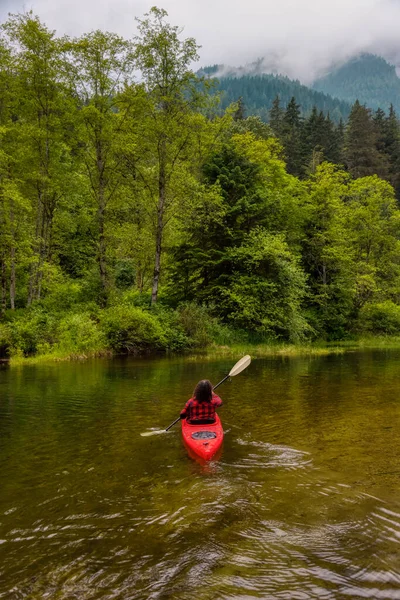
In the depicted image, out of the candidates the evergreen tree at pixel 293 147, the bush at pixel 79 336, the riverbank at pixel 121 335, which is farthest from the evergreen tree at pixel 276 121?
the bush at pixel 79 336

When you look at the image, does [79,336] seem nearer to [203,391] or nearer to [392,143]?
[203,391]

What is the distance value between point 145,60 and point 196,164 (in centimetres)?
769

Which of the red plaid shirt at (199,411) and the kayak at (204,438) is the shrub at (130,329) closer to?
the red plaid shirt at (199,411)

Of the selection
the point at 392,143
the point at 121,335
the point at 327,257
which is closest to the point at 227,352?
the point at 121,335

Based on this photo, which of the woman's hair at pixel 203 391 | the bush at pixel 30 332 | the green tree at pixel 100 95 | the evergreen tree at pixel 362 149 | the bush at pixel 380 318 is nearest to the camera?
the woman's hair at pixel 203 391

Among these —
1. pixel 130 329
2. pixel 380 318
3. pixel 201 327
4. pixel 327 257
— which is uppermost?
pixel 327 257

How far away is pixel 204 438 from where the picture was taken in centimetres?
796

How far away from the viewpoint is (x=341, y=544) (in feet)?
15.0

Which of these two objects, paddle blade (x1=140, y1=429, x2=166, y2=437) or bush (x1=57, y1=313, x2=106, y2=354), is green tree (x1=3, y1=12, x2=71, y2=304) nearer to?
bush (x1=57, y1=313, x2=106, y2=354)

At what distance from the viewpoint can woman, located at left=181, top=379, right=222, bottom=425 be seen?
8.70 m

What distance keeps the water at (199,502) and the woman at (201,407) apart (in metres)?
0.55

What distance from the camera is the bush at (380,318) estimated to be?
37844 millimetres

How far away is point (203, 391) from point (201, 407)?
0.35m

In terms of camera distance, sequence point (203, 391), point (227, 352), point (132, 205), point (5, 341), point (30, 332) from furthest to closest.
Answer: point (132, 205) → point (227, 352) → point (30, 332) → point (5, 341) → point (203, 391)
